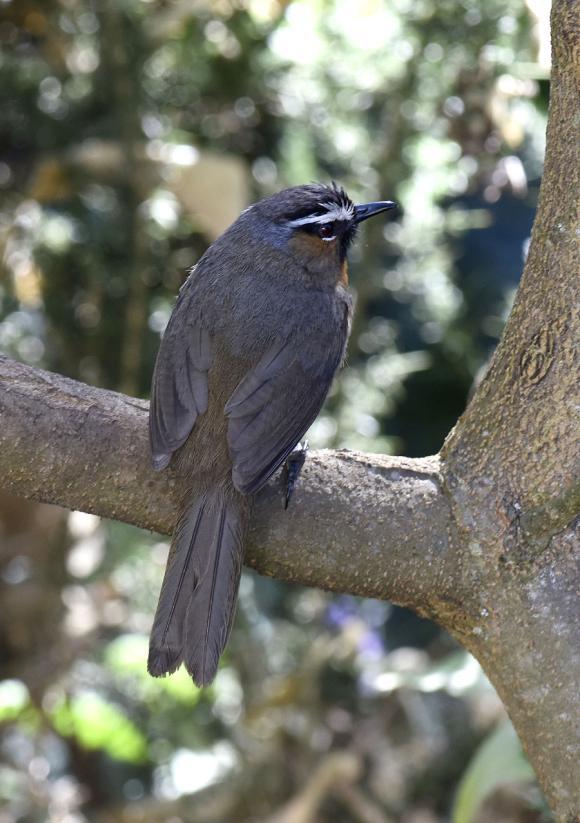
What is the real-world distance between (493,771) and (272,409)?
1169 millimetres

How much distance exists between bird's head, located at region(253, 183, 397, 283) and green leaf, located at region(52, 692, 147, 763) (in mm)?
1804

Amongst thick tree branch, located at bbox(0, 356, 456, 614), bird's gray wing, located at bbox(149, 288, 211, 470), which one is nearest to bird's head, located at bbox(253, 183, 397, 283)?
bird's gray wing, located at bbox(149, 288, 211, 470)

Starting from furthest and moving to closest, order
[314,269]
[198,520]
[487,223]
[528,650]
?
[487,223] < [314,269] < [198,520] < [528,650]

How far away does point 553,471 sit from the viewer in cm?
216

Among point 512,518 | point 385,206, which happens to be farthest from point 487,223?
point 512,518

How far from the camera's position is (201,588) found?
2.27 m

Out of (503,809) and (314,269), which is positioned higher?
(314,269)

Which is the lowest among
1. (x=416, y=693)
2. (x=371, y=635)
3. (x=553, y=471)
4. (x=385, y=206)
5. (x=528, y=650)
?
(x=416, y=693)

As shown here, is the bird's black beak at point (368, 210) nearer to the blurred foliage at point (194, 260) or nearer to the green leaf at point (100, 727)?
the blurred foliage at point (194, 260)

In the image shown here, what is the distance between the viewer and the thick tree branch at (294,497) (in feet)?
7.06

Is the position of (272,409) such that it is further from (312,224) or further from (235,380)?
(312,224)

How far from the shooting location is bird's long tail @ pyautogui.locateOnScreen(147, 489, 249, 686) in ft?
7.21

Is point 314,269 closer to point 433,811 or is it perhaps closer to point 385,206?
point 385,206

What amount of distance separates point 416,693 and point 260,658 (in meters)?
0.63
